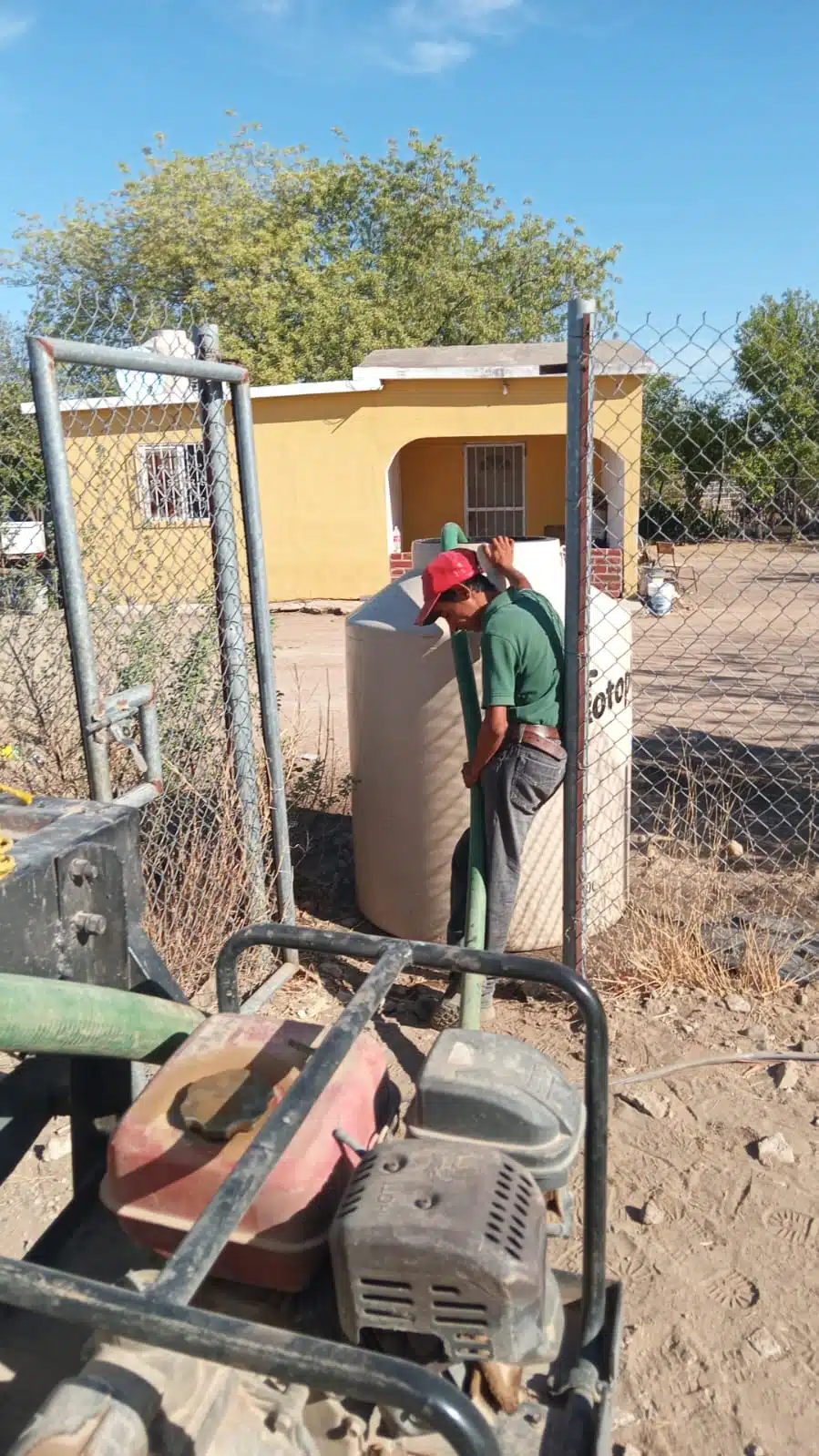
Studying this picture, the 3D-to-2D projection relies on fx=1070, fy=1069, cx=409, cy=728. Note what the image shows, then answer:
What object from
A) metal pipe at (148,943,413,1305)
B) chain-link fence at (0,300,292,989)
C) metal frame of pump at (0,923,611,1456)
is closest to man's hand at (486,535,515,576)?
chain-link fence at (0,300,292,989)

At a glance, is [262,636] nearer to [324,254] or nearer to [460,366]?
[460,366]

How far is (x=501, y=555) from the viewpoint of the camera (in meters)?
3.79

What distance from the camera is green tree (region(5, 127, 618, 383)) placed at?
2686 centimetres

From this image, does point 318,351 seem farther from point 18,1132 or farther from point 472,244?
point 18,1132

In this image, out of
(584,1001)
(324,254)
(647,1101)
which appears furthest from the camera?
(324,254)

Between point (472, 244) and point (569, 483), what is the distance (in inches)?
1184

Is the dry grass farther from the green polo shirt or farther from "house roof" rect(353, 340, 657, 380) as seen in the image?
"house roof" rect(353, 340, 657, 380)

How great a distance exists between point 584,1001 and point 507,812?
1.97 meters

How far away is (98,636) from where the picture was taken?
5.06 m

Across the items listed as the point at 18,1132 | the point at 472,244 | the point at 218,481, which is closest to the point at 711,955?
the point at 218,481

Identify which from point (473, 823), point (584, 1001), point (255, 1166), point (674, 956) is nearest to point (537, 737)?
point (473, 823)

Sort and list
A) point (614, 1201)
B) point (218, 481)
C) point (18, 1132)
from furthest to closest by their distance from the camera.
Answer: point (218, 481), point (614, 1201), point (18, 1132)

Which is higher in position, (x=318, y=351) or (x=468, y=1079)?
(x=318, y=351)

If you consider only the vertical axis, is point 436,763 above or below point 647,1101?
→ above
